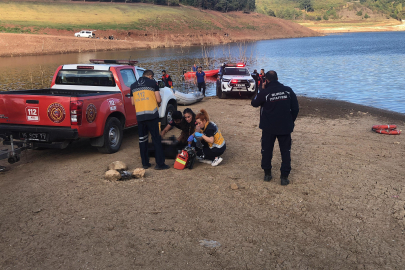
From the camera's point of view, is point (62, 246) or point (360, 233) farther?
point (360, 233)

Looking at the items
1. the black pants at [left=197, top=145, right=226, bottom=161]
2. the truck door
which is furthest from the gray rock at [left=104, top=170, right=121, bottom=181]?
the truck door

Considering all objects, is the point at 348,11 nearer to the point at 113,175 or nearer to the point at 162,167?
the point at 162,167

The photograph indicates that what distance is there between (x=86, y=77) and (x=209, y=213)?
5.32 metres

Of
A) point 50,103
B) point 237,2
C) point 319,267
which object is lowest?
point 319,267

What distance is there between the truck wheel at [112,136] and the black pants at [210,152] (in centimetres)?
205

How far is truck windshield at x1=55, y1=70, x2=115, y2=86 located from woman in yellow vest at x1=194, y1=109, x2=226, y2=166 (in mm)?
2862

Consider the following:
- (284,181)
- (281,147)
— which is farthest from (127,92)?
(284,181)

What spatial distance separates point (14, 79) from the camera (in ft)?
89.0

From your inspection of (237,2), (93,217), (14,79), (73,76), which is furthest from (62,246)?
(237,2)

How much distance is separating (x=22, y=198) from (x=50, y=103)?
201 centimetres

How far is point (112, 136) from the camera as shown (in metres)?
8.24

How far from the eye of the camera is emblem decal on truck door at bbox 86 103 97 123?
7.16m

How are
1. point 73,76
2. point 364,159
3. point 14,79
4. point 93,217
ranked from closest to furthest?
1. point 93,217
2. point 364,159
3. point 73,76
4. point 14,79

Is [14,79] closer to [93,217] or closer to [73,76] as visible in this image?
[73,76]
